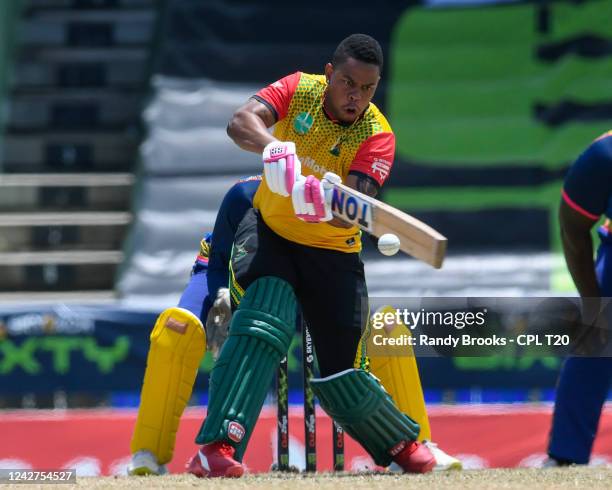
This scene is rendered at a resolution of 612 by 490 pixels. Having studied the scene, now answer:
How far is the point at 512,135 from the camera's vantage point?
34.4 ft

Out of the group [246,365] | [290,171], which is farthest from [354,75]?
[246,365]

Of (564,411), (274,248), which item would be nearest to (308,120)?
(274,248)

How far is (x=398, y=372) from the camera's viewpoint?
4629mm

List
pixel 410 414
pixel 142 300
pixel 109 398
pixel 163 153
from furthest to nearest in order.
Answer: pixel 163 153, pixel 142 300, pixel 109 398, pixel 410 414

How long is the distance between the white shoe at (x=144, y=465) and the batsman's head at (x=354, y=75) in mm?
1499

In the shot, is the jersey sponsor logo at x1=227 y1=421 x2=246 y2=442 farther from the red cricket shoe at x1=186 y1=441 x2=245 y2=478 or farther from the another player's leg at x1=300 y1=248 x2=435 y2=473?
the another player's leg at x1=300 y1=248 x2=435 y2=473

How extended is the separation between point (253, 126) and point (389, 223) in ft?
2.16

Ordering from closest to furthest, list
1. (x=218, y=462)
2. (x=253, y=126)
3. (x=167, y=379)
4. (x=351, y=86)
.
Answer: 1. (x=218, y=462)
2. (x=253, y=126)
3. (x=351, y=86)
4. (x=167, y=379)

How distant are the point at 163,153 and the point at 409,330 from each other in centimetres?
597

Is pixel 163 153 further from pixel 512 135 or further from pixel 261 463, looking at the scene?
pixel 261 463

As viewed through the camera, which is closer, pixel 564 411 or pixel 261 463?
pixel 564 411

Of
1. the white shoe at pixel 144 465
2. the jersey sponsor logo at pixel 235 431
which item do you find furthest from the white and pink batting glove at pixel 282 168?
the white shoe at pixel 144 465

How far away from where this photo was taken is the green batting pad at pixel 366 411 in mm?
4191

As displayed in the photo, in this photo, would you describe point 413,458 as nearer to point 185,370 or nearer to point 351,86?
point 185,370
